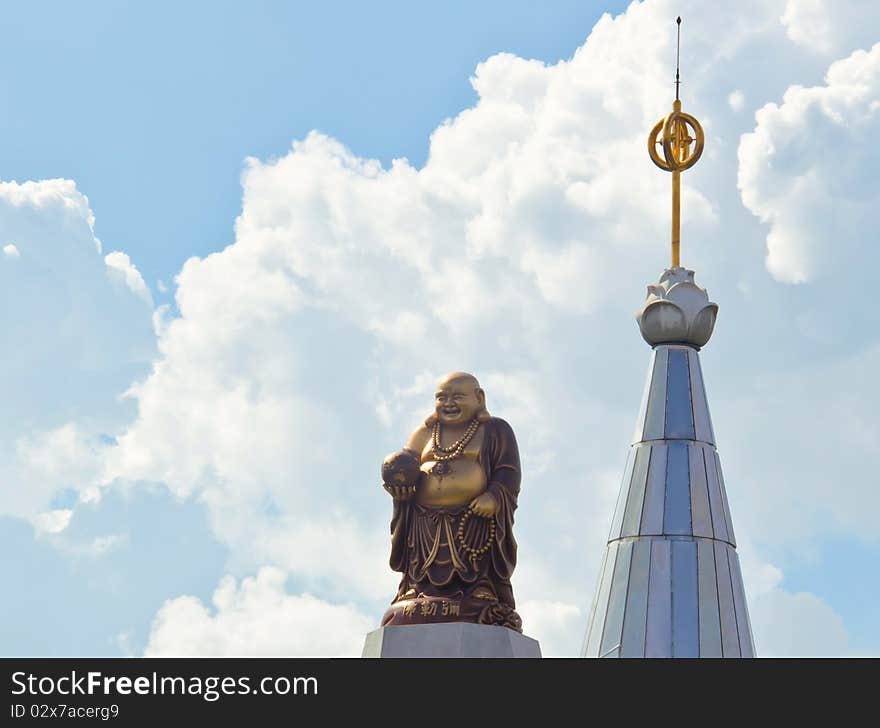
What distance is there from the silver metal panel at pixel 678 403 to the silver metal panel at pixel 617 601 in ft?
5.88

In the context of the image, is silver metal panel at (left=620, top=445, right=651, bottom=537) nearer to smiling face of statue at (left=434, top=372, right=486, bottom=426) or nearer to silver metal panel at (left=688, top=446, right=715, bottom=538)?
silver metal panel at (left=688, top=446, right=715, bottom=538)

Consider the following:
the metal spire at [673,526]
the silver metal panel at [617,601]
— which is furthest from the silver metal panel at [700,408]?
the silver metal panel at [617,601]

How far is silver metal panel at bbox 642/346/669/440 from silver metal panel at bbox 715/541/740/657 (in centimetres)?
186

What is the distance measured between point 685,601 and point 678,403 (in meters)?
2.98

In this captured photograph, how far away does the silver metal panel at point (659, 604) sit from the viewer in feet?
93.1

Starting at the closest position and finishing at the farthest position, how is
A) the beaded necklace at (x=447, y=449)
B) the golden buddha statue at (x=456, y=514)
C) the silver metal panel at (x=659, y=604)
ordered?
the golden buddha statue at (x=456, y=514) → the beaded necklace at (x=447, y=449) → the silver metal panel at (x=659, y=604)

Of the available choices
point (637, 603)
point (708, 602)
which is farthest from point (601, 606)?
point (708, 602)

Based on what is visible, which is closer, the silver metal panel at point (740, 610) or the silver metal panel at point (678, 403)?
the silver metal panel at point (740, 610)

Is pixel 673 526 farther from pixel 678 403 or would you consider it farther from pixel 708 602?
pixel 678 403

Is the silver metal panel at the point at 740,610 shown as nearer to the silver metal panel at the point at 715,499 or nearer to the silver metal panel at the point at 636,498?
the silver metal panel at the point at 715,499
